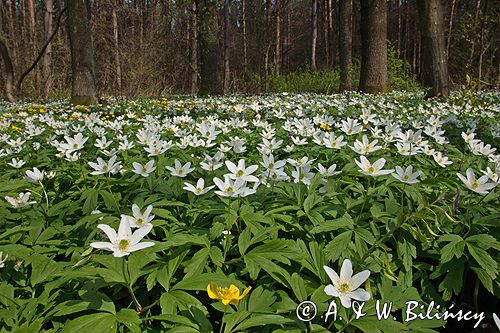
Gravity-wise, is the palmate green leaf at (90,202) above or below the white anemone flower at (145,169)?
below

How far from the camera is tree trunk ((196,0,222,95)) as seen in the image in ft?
45.3

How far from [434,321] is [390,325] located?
232mm

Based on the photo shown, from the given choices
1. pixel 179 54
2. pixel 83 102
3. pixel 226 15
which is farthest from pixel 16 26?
pixel 83 102

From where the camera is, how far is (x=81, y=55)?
353 inches

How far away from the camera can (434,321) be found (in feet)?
4.52

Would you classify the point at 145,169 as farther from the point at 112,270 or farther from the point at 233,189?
the point at 112,270

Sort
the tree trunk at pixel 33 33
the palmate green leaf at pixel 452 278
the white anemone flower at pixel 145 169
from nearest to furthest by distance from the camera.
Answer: the palmate green leaf at pixel 452 278 < the white anemone flower at pixel 145 169 < the tree trunk at pixel 33 33

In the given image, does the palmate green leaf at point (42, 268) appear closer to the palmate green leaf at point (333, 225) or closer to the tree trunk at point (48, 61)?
the palmate green leaf at point (333, 225)

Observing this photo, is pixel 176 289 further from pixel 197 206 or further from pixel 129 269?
pixel 197 206

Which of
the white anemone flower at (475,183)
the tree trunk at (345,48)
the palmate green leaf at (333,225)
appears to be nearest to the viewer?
the palmate green leaf at (333,225)

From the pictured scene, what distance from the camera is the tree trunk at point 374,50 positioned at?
10805mm

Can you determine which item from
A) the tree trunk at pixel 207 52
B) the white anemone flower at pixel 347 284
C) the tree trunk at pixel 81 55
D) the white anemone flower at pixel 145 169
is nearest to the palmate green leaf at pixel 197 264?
the white anemone flower at pixel 347 284

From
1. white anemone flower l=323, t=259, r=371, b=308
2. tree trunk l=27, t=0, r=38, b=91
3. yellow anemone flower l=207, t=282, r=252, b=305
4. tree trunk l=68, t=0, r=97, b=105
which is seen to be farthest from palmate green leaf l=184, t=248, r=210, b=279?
tree trunk l=27, t=0, r=38, b=91

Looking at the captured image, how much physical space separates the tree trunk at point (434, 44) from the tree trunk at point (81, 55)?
7657 millimetres
